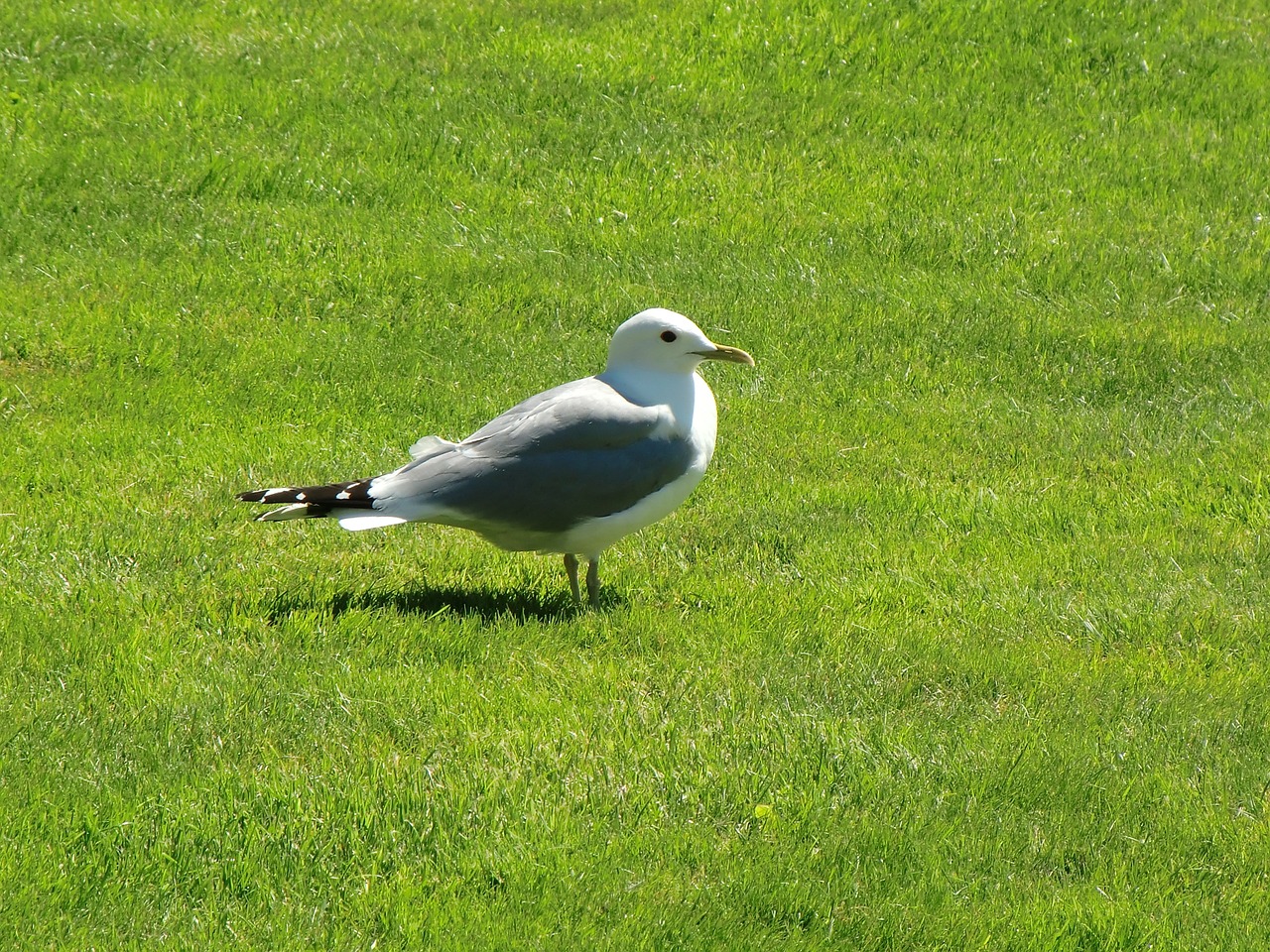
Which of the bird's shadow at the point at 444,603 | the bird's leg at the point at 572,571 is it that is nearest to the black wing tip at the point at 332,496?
the bird's shadow at the point at 444,603

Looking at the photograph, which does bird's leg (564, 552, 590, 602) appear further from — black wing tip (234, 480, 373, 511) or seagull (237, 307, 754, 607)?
black wing tip (234, 480, 373, 511)

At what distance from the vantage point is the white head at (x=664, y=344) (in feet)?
19.8

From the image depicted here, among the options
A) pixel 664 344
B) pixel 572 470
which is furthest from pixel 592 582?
pixel 664 344

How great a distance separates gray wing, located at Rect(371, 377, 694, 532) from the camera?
565cm

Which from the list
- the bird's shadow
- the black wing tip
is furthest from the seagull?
the bird's shadow

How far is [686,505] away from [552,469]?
1.48 meters

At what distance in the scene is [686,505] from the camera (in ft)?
23.2

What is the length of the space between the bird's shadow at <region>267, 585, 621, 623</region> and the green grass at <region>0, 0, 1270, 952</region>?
0.03 m

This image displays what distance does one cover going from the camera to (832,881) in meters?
4.33

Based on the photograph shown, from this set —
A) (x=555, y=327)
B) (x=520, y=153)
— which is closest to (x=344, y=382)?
(x=555, y=327)

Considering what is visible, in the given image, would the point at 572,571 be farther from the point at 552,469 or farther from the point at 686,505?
the point at 686,505

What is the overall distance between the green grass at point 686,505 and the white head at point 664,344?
36.8 inches

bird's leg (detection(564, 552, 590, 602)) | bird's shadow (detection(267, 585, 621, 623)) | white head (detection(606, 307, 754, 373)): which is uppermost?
white head (detection(606, 307, 754, 373))

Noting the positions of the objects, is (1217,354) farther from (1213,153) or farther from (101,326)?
(101,326)
